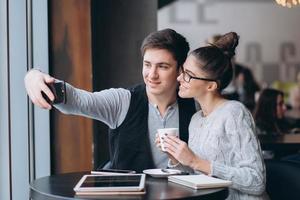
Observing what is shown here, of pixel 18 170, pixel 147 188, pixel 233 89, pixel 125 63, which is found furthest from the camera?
pixel 233 89

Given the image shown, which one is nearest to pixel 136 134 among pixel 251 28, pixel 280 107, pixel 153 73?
pixel 153 73

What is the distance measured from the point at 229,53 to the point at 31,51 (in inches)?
51.9

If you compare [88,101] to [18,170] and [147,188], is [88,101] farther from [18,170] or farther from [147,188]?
[18,170]

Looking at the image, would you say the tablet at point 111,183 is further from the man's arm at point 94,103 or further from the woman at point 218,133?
the man's arm at point 94,103

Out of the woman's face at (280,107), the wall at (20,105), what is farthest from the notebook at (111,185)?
the woman's face at (280,107)

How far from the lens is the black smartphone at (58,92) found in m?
2.07

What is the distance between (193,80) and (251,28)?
7291 mm

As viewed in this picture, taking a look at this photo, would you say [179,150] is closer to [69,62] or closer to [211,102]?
[211,102]

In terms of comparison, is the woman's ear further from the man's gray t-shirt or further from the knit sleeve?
the man's gray t-shirt

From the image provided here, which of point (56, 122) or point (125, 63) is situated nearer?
point (56, 122)

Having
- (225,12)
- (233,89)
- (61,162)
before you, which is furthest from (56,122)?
(225,12)

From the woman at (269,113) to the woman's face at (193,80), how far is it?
8.26 feet

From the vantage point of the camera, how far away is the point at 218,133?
2.15 meters

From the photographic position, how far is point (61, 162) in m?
3.48
